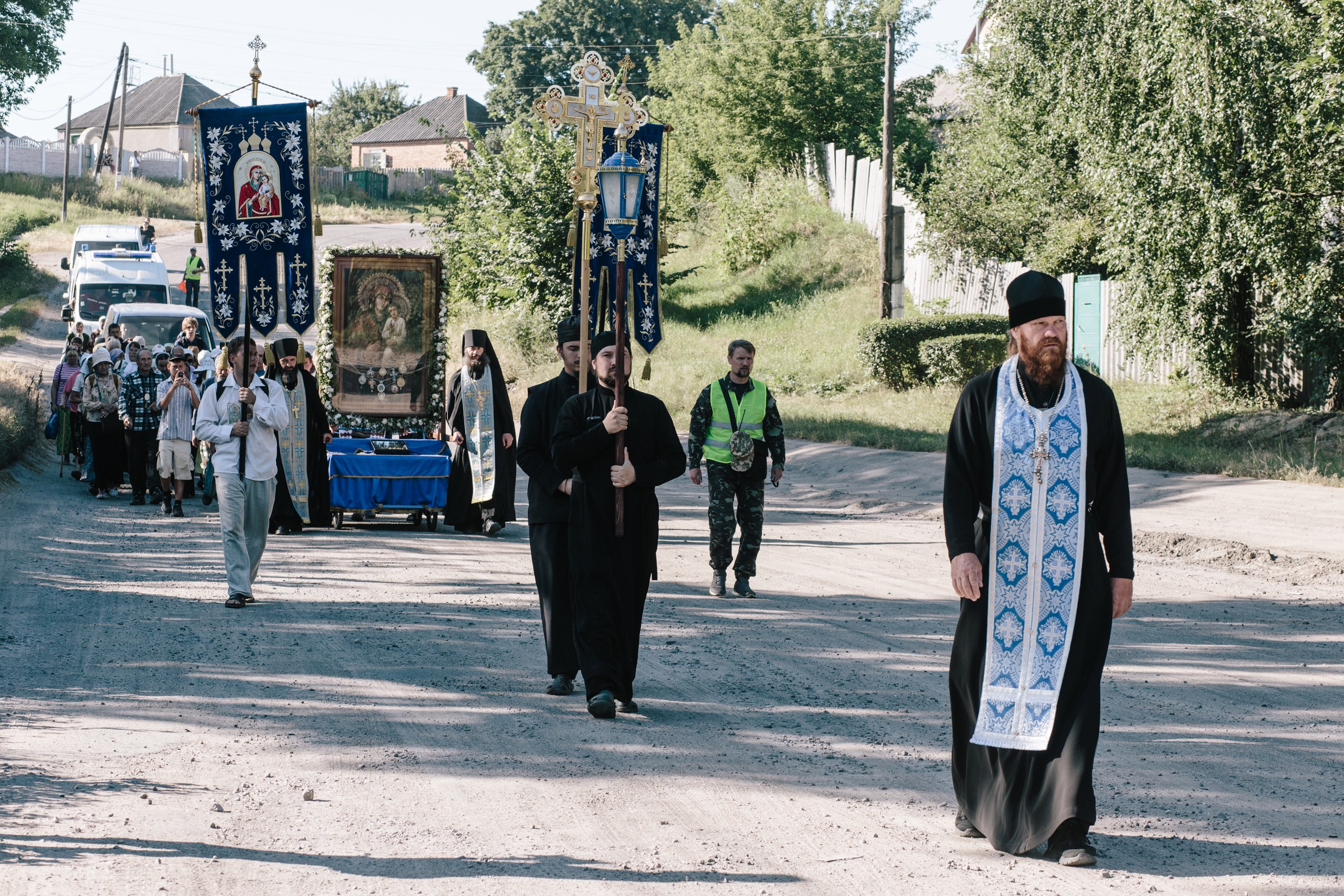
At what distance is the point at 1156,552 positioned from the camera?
43.5 feet

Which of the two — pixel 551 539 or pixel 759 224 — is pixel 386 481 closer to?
pixel 551 539

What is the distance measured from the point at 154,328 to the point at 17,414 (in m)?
4.21

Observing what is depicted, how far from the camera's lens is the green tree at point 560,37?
6919 centimetres

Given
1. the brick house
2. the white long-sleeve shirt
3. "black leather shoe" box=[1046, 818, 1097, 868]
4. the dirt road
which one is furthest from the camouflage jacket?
the brick house

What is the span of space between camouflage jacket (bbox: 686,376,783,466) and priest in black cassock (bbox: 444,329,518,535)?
151 inches

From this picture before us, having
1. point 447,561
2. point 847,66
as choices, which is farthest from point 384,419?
point 847,66

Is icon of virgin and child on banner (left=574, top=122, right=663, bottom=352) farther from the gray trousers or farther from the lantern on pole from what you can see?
the lantern on pole

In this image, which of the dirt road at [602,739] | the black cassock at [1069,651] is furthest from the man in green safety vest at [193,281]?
the black cassock at [1069,651]

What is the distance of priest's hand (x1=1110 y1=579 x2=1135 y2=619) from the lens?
16.8 feet

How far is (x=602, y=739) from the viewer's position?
6734mm

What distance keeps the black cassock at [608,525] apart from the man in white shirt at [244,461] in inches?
152

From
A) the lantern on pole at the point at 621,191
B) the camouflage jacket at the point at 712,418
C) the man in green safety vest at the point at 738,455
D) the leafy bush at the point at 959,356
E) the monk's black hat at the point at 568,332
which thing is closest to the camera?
the monk's black hat at the point at 568,332

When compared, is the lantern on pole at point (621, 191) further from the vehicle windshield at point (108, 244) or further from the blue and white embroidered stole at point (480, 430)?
the vehicle windshield at point (108, 244)

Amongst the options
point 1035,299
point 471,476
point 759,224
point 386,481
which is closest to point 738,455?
point 471,476
